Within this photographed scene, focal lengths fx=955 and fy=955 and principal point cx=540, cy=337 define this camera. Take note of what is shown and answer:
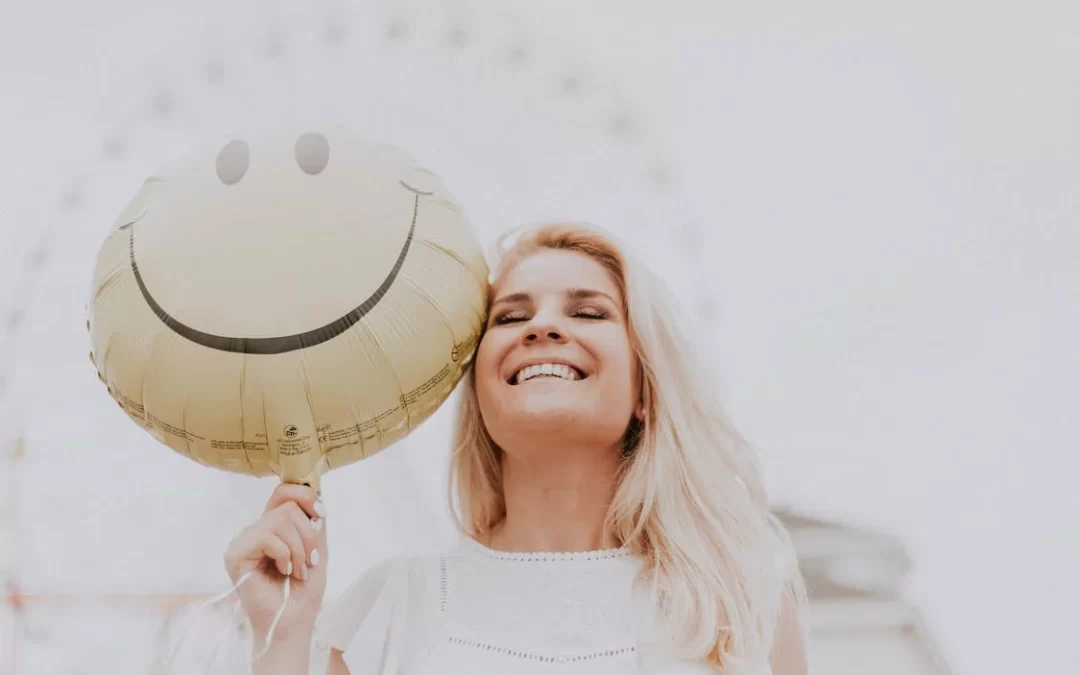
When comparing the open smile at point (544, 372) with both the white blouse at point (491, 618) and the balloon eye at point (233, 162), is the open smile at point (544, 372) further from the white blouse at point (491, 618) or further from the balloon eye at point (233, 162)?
the balloon eye at point (233, 162)

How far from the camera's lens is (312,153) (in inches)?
42.1

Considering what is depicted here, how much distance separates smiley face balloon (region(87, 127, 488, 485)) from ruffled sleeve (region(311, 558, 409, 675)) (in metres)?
0.30

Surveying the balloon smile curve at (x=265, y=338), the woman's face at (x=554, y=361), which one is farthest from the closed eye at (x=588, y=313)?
the balloon smile curve at (x=265, y=338)

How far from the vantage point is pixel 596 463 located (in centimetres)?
135

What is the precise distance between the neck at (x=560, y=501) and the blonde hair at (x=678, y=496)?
0.09 ft

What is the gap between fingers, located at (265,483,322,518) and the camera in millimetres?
1067

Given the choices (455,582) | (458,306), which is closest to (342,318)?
(458,306)

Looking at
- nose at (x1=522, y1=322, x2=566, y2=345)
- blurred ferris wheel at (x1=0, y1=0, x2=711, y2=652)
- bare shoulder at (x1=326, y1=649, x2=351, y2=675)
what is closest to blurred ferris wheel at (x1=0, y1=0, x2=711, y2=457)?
blurred ferris wheel at (x1=0, y1=0, x2=711, y2=652)

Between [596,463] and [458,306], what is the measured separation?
1.14 feet

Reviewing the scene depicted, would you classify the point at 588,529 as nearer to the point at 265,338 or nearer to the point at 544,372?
the point at 544,372

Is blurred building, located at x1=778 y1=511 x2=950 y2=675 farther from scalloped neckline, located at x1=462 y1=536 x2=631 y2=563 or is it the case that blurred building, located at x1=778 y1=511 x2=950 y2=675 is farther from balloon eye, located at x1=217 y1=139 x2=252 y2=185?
balloon eye, located at x1=217 y1=139 x2=252 y2=185

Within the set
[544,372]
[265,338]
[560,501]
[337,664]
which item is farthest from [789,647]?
[265,338]

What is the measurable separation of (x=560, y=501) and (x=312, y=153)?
0.57 metres

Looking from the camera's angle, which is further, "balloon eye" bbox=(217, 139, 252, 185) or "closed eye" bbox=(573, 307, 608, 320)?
"closed eye" bbox=(573, 307, 608, 320)
